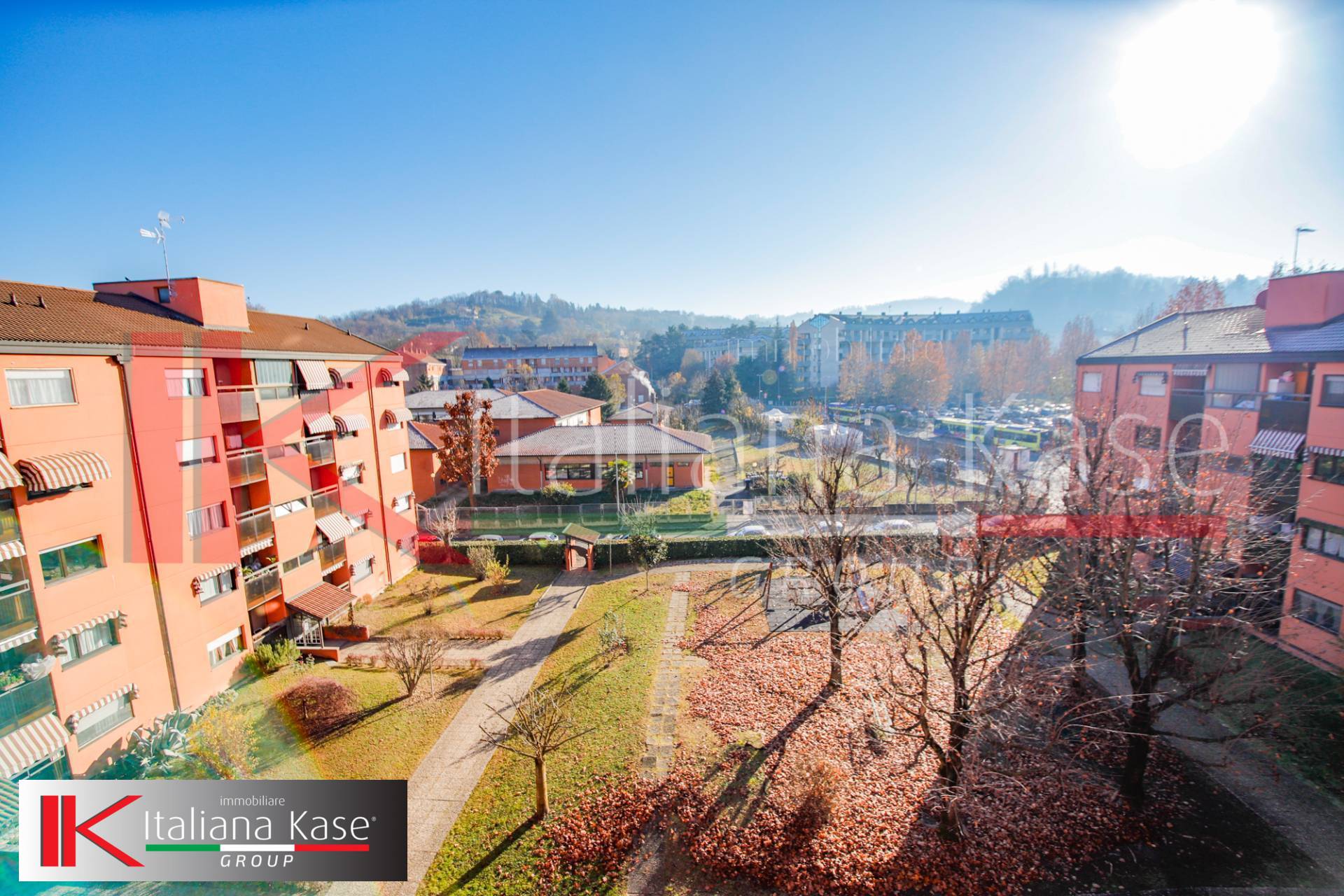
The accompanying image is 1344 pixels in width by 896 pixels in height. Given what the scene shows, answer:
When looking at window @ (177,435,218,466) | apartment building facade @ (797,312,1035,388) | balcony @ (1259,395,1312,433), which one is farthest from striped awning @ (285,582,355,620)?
apartment building facade @ (797,312,1035,388)

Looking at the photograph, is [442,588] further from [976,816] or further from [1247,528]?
[1247,528]

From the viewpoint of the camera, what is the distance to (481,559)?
25.2 m

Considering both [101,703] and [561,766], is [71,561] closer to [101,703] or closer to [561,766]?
Result: [101,703]

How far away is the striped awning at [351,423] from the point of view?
21469 millimetres

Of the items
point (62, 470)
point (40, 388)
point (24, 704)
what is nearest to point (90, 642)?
point (24, 704)

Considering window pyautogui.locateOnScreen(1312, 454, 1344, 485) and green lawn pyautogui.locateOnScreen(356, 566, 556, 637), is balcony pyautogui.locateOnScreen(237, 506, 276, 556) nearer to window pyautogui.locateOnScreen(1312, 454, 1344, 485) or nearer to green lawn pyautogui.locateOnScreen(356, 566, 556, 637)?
green lawn pyautogui.locateOnScreen(356, 566, 556, 637)

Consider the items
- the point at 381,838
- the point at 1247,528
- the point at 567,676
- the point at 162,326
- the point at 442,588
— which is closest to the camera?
the point at 381,838

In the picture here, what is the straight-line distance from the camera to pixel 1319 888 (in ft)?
30.7

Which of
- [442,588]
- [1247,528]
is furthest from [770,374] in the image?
[1247,528]

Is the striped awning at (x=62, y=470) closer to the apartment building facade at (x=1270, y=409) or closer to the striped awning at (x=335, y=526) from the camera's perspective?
the striped awning at (x=335, y=526)

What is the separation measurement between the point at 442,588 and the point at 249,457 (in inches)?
392

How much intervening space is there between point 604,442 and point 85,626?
26981 millimetres

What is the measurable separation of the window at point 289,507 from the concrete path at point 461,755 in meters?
8.75

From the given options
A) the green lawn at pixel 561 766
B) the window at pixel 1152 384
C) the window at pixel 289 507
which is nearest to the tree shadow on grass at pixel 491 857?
the green lawn at pixel 561 766
